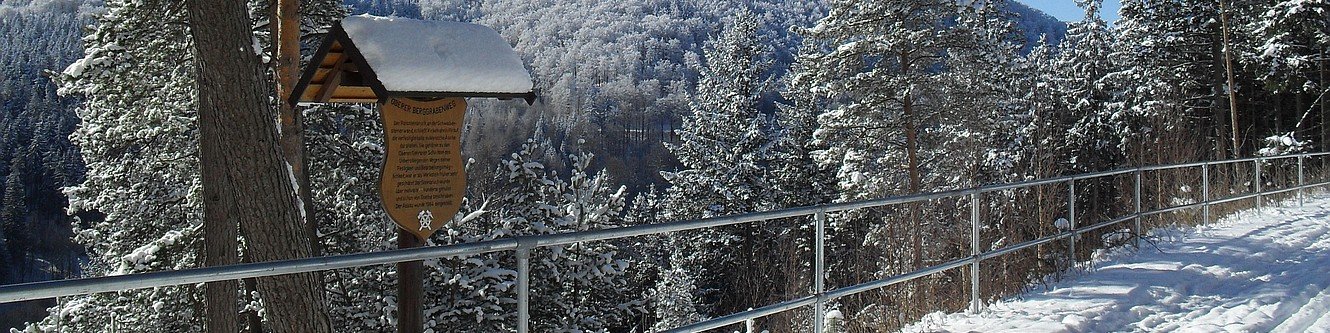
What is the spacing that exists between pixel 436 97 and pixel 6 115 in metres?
89.3

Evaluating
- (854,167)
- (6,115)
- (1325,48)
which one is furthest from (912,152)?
(6,115)

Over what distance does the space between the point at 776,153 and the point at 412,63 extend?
31897 millimetres

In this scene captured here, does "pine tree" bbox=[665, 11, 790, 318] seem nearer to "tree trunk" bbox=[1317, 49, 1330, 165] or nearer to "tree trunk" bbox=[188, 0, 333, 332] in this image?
"tree trunk" bbox=[1317, 49, 1330, 165]

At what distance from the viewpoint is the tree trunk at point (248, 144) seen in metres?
7.52

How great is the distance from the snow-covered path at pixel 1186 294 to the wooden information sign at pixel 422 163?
10.3ft

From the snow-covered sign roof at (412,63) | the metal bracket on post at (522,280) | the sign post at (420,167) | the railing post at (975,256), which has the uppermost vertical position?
the snow-covered sign roof at (412,63)

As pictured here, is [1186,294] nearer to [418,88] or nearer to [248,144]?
[418,88]

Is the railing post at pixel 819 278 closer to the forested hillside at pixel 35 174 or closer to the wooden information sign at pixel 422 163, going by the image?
the wooden information sign at pixel 422 163

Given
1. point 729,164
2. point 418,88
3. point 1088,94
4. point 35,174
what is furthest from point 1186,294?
point 35,174

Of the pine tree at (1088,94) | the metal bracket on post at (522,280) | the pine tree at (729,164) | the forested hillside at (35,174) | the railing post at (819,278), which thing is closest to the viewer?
the metal bracket on post at (522,280)

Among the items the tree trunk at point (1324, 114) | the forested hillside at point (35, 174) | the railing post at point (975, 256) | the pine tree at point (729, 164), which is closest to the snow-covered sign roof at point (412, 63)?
the railing post at point (975, 256)

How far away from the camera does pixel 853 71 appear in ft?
82.5

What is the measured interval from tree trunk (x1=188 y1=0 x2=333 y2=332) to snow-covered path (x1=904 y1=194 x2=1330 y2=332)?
4914 mm

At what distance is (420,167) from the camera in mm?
6043
